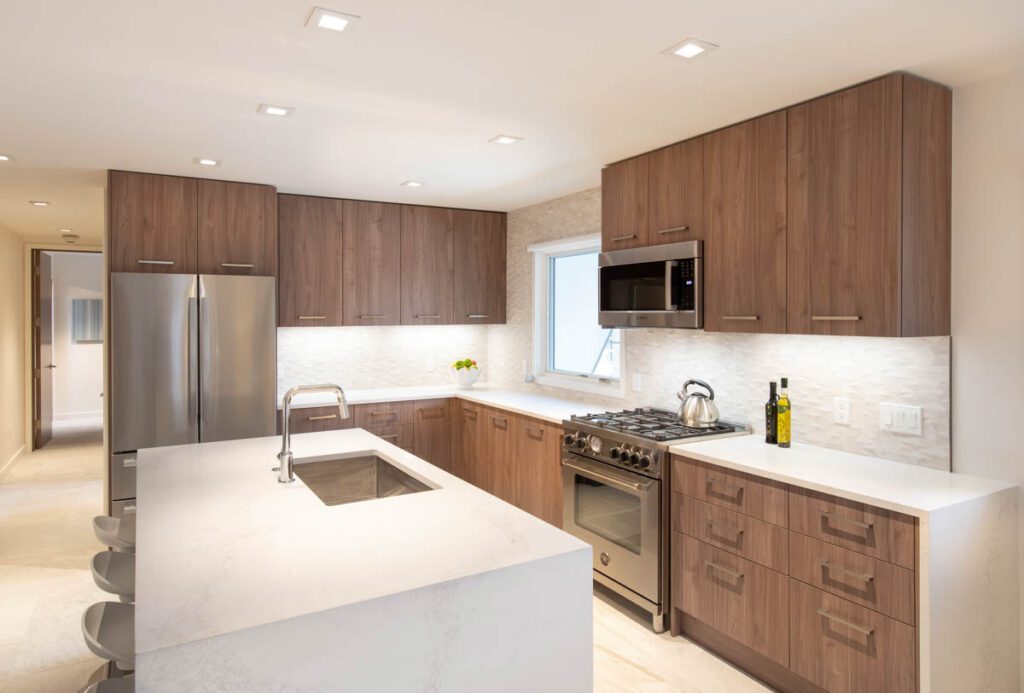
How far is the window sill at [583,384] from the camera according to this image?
4.39 meters

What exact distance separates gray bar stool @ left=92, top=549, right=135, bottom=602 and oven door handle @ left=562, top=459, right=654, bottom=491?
6.92ft

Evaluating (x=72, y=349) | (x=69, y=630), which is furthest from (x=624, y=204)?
(x=72, y=349)

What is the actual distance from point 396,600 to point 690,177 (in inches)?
102

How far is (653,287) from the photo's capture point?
136 inches

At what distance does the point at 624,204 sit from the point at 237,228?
8.18ft

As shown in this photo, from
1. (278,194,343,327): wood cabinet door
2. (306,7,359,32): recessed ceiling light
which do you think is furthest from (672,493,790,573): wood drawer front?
(278,194,343,327): wood cabinet door

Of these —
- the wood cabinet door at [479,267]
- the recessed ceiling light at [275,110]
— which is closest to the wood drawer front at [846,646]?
the recessed ceiling light at [275,110]

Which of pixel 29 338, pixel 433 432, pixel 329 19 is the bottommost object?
pixel 433 432

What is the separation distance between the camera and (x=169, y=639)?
1236mm

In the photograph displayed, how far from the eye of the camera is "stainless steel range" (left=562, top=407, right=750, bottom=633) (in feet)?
10.2

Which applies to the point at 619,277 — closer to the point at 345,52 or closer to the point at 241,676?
the point at 345,52

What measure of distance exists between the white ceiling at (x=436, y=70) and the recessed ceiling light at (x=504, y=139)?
46 millimetres

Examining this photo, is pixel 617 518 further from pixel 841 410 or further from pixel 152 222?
pixel 152 222

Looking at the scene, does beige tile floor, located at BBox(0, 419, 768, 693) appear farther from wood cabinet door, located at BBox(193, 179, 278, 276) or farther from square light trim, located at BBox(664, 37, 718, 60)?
square light trim, located at BBox(664, 37, 718, 60)
